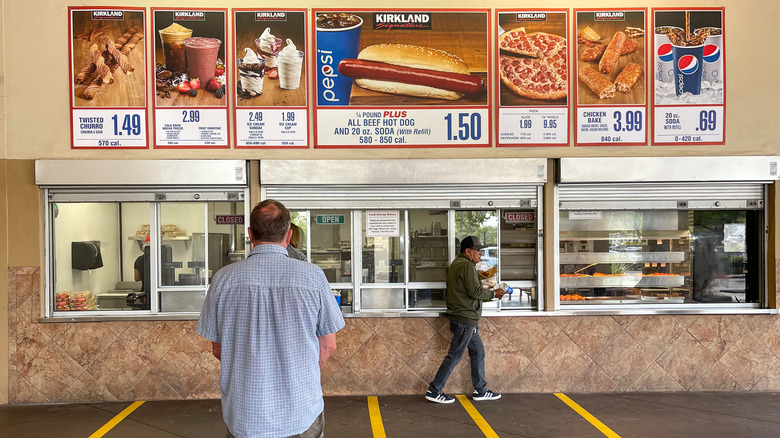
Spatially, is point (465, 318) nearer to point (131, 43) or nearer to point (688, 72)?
point (688, 72)

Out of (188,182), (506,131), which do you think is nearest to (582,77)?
(506,131)

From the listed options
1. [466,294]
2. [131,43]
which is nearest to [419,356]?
[466,294]

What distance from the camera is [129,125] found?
7.07m

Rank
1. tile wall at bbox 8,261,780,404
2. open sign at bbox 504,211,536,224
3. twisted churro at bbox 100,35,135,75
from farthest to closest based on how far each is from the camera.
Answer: open sign at bbox 504,211,536,224 < twisted churro at bbox 100,35,135,75 < tile wall at bbox 8,261,780,404

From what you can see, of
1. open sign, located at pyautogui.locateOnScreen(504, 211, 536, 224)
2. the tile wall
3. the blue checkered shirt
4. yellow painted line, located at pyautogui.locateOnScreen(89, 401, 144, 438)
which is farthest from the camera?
open sign, located at pyautogui.locateOnScreen(504, 211, 536, 224)

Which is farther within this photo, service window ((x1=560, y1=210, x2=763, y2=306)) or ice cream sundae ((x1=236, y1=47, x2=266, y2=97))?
service window ((x1=560, y1=210, x2=763, y2=306))

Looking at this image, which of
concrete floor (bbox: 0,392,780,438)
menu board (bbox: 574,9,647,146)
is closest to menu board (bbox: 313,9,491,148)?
menu board (bbox: 574,9,647,146)

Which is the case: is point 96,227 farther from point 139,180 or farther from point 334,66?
point 334,66

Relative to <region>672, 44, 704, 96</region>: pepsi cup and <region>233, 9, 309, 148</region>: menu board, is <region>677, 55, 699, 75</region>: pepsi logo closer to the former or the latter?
<region>672, 44, 704, 96</region>: pepsi cup

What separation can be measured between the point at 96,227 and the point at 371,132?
339cm
